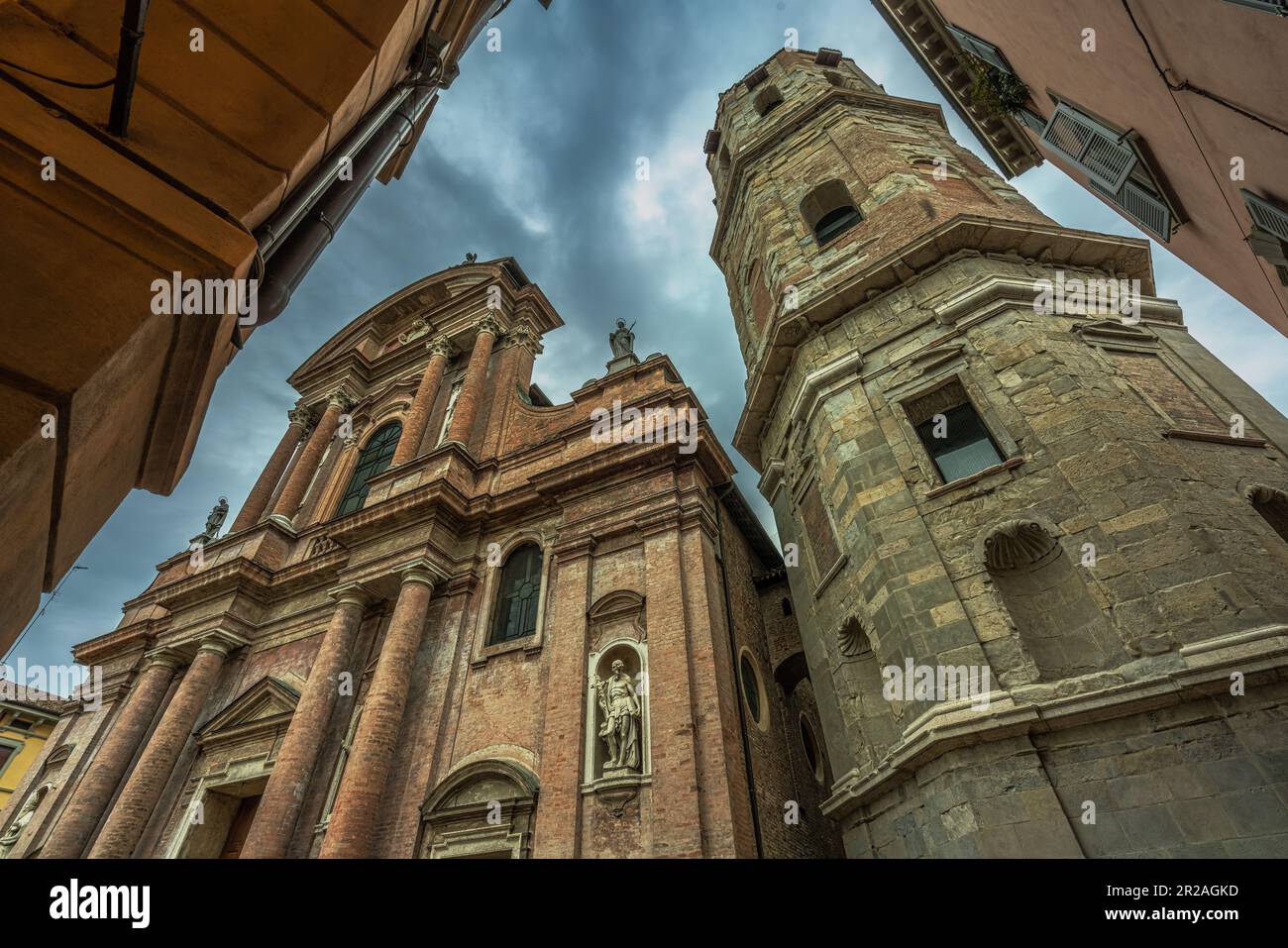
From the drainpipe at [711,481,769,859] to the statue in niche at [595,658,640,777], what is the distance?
1.60 metres

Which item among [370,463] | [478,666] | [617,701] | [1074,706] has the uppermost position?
[370,463]

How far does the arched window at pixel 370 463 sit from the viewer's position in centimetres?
1783

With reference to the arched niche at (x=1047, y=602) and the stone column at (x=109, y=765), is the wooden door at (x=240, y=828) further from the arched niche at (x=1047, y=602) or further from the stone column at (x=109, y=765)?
the arched niche at (x=1047, y=602)

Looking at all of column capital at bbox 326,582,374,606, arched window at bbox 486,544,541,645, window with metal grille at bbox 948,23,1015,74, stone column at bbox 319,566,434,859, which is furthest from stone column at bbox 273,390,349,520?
window with metal grille at bbox 948,23,1015,74

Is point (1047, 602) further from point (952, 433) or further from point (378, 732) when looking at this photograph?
A: point (378, 732)

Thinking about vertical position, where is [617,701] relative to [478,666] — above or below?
below

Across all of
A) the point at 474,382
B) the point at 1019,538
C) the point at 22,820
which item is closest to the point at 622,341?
the point at 474,382

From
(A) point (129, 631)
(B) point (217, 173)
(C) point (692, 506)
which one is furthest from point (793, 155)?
(A) point (129, 631)

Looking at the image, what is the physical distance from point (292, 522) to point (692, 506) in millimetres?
12920

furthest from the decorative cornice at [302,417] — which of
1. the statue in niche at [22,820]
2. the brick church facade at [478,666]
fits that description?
the statue in niche at [22,820]

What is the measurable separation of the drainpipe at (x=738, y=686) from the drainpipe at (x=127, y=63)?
9.30 meters

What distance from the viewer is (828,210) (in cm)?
1412

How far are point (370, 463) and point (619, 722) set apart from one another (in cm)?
1303

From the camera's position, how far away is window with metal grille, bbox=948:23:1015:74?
33.0 ft
